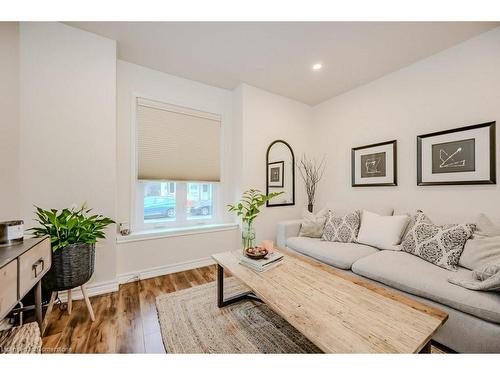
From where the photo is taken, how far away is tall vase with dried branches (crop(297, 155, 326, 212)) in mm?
3494

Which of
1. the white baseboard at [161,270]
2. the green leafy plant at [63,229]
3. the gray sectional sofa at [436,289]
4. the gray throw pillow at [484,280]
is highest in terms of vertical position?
the green leafy plant at [63,229]

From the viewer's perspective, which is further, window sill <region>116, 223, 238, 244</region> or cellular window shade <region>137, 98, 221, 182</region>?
cellular window shade <region>137, 98, 221, 182</region>

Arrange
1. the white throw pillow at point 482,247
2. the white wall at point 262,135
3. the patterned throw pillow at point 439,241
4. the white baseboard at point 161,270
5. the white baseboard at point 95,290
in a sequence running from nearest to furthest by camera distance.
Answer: the white throw pillow at point 482,247 → the patterned throw pillow at point 439,241 → the white baseboard at point 95,290 → the white baseboard at point 161,270 → the white wall at point 262,135

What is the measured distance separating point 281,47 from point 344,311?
2383mm

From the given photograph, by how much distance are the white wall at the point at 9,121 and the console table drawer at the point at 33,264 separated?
693mm

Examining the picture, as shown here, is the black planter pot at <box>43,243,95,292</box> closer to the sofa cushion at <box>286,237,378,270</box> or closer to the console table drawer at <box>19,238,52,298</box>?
the console table drawer at <box>19,238,52,298</box>

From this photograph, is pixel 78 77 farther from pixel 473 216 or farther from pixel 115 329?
pixel 473 216

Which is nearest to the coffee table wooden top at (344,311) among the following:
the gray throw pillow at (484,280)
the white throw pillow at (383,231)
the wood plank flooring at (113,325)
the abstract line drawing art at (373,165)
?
the gray throw pillow at (484,280)

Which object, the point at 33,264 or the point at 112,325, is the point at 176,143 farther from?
the point at 112,325

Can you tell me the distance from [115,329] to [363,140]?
345 centimetres

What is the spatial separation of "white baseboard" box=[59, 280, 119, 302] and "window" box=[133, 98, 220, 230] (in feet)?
2.21

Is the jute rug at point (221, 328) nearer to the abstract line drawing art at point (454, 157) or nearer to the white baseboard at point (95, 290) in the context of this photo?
the white baseboard at point (95, 290)

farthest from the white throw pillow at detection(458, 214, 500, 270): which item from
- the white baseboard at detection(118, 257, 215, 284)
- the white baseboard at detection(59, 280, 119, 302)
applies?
the white baseboard at detection(59, 280, 119, 302)

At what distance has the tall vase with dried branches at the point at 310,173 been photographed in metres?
3.49
